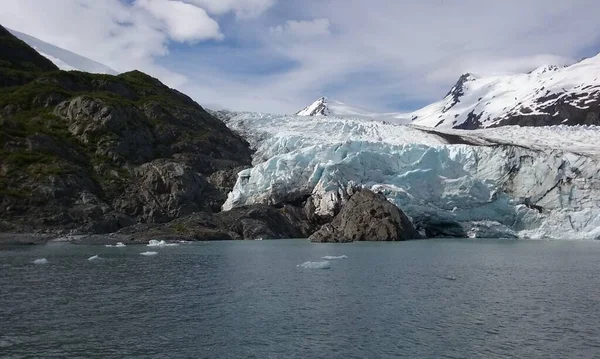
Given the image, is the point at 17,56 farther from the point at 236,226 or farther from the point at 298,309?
the point at 298,309

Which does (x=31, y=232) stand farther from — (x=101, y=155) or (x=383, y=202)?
(x=383, y=202)

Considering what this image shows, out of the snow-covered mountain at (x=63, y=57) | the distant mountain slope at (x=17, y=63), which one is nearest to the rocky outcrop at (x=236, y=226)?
the distant mountain slope at (x=17, y=63)

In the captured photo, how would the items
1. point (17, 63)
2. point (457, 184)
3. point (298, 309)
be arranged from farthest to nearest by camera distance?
1. point (17, 63)
2. point (457, 184)
3. point (298, 309)

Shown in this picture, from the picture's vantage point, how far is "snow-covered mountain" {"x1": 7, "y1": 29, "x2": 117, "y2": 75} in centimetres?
11488

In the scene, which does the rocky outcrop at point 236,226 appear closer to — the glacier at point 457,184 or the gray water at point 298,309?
the glacier at point 457,184

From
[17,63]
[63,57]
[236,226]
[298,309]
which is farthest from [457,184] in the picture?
[63,57]

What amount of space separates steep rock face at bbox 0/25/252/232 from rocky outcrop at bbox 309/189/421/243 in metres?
Result: 18.2

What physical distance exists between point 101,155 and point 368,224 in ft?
116

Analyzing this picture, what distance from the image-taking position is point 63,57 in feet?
391

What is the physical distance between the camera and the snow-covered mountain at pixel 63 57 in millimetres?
114875

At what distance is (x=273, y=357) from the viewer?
12.9m

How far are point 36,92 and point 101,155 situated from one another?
1605cm

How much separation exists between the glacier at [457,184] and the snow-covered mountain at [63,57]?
71.9 metres

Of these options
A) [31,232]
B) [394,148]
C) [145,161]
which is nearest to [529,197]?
[394,148]
